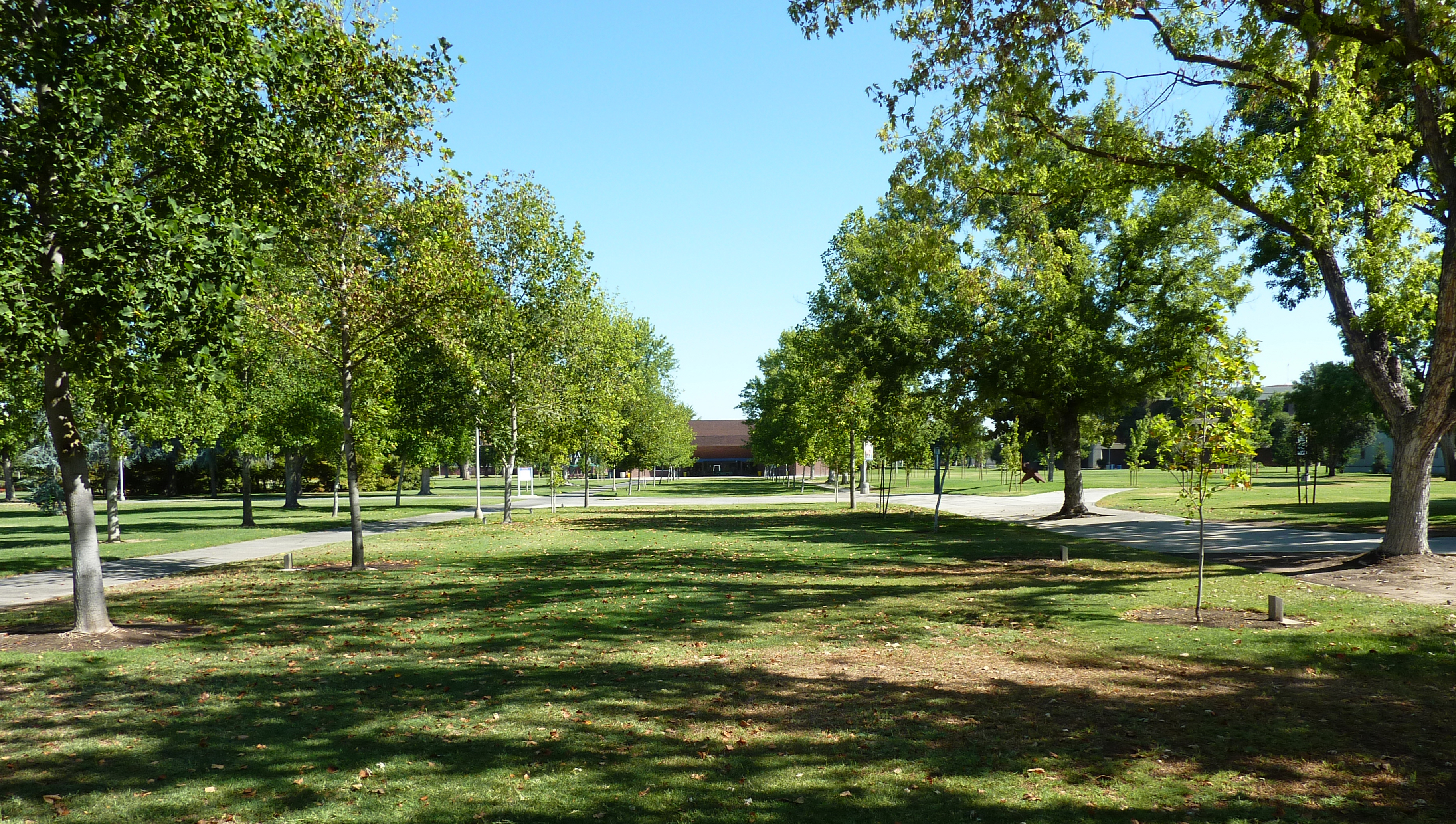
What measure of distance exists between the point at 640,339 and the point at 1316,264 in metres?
41.7

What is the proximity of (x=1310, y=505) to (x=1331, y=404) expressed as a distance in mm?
17475

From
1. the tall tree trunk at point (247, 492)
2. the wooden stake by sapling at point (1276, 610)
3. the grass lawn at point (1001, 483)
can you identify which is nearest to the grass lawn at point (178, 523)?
the tall tree trunk at point (247, 492)

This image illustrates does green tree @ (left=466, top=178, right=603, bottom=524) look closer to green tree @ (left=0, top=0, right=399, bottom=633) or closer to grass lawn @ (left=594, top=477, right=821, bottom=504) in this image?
green tree @ (left=0, top=0, right=399, bottom=633)

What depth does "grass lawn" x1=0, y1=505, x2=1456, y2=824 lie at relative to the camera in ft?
16.6

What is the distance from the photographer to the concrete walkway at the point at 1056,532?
51.0 feet

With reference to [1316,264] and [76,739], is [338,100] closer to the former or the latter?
[76,739]

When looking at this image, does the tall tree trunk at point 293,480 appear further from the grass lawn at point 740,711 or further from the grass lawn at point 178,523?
the grass lawn at point 740,711

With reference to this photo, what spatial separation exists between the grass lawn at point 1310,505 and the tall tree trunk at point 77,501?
17965mm

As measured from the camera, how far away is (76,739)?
6.22 metres

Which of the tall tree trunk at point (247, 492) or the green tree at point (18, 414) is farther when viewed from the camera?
the tall tree trunk at point (247, 492)

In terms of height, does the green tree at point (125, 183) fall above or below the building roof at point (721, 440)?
above

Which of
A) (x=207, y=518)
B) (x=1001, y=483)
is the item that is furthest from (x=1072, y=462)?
(x=1001, y=483)

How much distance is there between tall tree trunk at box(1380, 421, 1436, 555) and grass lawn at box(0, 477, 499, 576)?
81.1ft

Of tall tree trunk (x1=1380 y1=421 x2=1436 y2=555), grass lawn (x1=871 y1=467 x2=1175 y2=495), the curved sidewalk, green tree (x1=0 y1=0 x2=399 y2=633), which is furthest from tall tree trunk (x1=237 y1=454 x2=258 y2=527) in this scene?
tall tree trunk (x1=1380 y1=421 x2=1436 y2=555)
